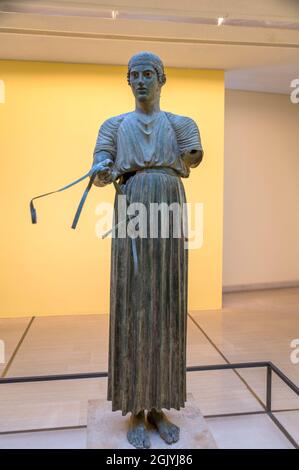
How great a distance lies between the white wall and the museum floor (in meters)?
1.12

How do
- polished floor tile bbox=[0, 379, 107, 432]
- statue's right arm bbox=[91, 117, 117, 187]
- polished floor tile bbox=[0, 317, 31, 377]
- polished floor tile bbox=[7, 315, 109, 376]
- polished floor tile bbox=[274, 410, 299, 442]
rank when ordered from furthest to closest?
1. polished floor tile bbox=[0, 317, 31, 377]
2. polished floor tile bbox=[7, 315, 109, 376]
3. polished floor tile bbox=[0, 379, 107, 432]
4. polished floor tile bbox=[274, 410, 299, 442]
5. statue's right arm bbox=[91, 117, 117, 187]

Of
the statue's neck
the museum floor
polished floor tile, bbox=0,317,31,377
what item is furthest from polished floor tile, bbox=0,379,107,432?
the statue's neck

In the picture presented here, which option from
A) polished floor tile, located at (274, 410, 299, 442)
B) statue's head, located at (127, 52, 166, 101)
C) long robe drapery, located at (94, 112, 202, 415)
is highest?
statue's head, located at (127, 52, 166, 101)

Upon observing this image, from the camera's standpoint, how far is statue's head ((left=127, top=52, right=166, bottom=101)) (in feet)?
4.69

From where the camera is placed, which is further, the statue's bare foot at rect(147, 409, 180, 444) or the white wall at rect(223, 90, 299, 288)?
the white wall at rect(223, 90, 299, 288)

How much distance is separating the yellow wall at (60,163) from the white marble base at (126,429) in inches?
94.7

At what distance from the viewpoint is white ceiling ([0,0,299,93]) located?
2926 millimetres

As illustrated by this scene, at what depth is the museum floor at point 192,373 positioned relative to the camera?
80.3 inches

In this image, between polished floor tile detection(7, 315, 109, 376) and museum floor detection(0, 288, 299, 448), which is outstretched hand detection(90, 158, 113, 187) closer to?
museum floor detection(0, 288, 299, 448)

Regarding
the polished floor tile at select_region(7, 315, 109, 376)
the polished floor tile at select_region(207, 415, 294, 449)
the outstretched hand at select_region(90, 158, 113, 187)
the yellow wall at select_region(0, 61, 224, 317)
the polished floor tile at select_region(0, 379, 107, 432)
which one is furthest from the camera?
the yellow wall at select_region(0, 61, 224, 317)

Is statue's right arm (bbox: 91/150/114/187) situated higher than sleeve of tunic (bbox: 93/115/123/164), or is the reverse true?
sleeve of tunic (bbox: 93/115/123/164)

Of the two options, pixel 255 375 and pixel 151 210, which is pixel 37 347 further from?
pixel 151 210

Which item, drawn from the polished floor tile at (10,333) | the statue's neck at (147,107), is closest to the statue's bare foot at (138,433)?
the statue's neck at (147,107)
